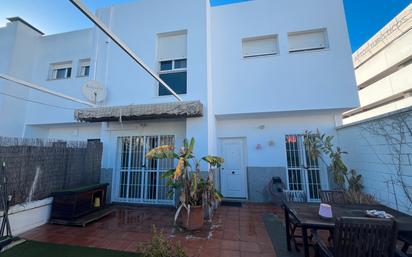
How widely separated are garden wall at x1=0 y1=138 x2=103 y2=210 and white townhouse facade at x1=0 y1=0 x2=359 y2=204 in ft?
3.31

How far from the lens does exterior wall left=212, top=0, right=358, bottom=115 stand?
7.68 meters

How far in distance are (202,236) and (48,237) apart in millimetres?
4177

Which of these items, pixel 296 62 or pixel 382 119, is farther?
pixel 296 62

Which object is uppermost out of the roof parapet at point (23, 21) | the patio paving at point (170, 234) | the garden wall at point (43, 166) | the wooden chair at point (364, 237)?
the roof parapet at point (23, 21)

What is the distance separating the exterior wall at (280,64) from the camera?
7.68 m

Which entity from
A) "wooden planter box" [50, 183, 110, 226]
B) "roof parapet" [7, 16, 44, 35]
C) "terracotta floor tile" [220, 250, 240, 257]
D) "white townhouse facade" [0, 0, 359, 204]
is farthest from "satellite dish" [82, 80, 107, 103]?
"terracotta floor tile" [220, 250, 240, 257]

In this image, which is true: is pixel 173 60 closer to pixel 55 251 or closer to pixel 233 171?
pixel 233 171

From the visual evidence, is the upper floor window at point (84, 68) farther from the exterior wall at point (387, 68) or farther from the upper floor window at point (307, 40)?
the exterior wall at point (387, 68)

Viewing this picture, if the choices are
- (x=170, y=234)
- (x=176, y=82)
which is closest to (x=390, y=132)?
(x=170, y=234)

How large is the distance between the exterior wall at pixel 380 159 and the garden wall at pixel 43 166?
10768 millimetres

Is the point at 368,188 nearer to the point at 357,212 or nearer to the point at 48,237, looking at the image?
the point at 357,212

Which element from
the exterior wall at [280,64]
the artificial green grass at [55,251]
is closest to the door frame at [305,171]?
the exterior wall at [280,64]

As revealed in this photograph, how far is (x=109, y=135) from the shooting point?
8430 mm

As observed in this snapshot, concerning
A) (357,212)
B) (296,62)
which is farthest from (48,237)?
(296,62)
